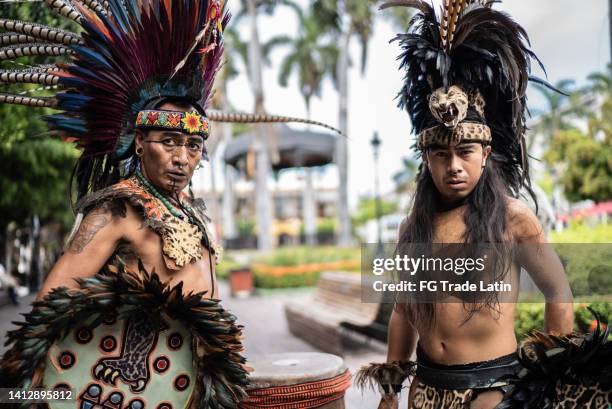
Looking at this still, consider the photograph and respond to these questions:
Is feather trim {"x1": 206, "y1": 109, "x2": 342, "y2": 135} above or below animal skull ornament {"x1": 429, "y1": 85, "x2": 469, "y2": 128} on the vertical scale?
above

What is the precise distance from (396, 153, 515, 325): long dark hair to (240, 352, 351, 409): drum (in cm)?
66

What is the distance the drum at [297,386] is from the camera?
2.74 m

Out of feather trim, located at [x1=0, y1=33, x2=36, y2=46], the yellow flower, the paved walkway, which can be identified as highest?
feather trim, located at [x1=0, y1=33, x2=36, y2=46]

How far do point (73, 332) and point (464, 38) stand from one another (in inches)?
74.9

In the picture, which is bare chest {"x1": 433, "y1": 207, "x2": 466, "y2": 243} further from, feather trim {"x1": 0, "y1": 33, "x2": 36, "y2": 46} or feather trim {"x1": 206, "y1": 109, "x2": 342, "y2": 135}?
feather trim {"x1": 0, "y1": 33, "x2": 36, "y2": 46}

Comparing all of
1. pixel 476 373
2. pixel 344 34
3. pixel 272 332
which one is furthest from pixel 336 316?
pixel 344 34

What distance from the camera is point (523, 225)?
216cm

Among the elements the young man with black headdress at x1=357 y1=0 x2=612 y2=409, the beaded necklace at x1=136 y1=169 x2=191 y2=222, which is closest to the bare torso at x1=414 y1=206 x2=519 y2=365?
the young man with black headdress at x1=357 y1=0 x2=612 y2=409

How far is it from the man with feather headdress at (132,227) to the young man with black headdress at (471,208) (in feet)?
2.63

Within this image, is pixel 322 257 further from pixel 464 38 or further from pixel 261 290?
pixel 464 38

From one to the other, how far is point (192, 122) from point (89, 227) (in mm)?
612

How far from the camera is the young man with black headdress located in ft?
6.91

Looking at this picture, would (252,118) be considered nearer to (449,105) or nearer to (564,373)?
(449,105)

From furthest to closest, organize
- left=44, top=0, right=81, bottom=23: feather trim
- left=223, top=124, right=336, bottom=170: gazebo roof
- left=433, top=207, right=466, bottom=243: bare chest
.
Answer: left=223, top=124, right=336, bottom=170: gazebo roof → left=44, top=0, right=81, bottom=23: feather trim → left=433, top=207, right=466, bottom=243: bare chest
